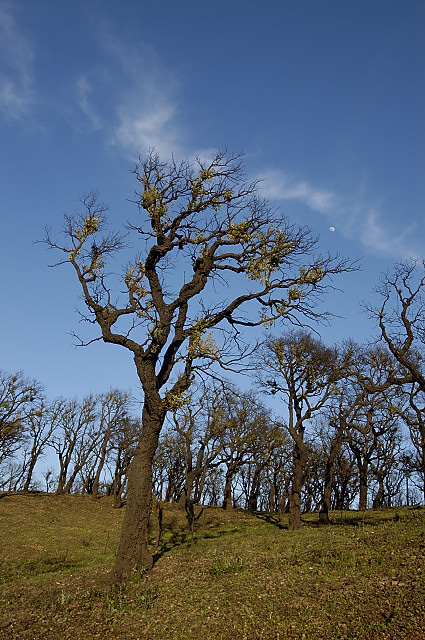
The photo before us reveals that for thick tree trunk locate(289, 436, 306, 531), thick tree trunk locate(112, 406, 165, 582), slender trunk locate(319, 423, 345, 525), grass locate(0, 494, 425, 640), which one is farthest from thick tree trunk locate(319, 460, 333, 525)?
thick tree trunk locate(112, 406, 165, 582)

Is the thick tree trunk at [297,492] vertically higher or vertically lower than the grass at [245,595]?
higher

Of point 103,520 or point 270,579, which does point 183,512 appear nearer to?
point 103,520

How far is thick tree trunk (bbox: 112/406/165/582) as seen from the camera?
11711 millimetres

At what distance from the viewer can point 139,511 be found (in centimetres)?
1216

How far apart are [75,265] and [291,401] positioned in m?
15.8

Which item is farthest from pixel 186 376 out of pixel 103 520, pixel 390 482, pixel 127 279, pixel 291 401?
pixel 390 482

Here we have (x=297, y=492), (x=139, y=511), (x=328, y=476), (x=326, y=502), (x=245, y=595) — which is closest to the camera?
(x=245, y=595)

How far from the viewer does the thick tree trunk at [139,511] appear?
11711mm

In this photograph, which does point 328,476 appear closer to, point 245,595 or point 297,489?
point 297,489

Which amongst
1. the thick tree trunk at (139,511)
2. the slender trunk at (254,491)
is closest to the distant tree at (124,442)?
the slender trunk at (254,491)

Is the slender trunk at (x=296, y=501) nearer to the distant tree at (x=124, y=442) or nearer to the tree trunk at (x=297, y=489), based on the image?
the tree trunk at (x=297, y=489)

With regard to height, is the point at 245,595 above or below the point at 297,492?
below

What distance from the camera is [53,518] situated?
31.6m

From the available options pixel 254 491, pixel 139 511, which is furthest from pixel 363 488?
pixel 139 511
